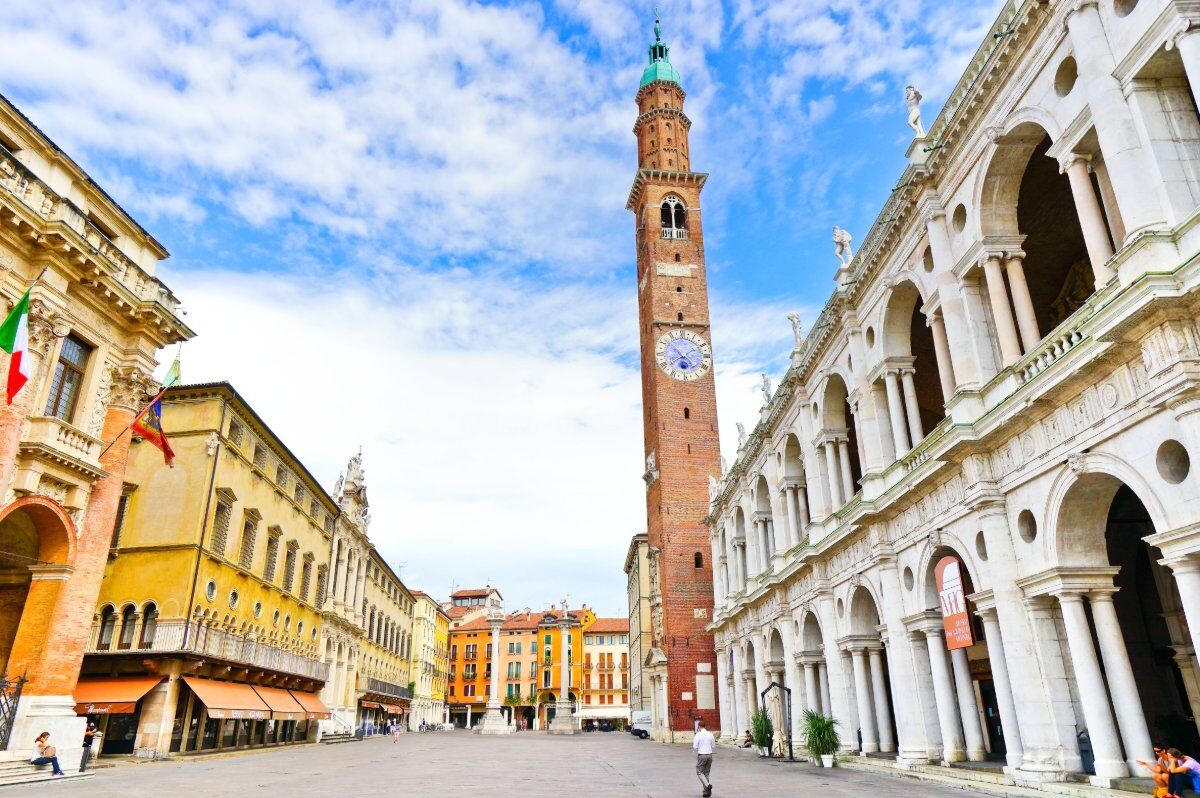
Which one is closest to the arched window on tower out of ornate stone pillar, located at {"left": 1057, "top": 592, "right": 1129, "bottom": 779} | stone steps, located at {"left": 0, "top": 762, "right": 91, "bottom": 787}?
ornate stone pillar, located at {"left": 1057, "top": 592, "right": 1129, "bottom": 779}

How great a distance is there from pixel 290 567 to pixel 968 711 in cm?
3282

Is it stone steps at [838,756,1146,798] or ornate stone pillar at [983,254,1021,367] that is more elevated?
ornate stone pillar at [983,254,1021,367]

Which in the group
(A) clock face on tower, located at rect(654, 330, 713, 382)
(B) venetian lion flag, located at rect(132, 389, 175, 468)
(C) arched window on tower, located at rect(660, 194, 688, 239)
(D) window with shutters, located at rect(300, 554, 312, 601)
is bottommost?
(D) window with shutters, located at rect(300, 554, 312, 601)

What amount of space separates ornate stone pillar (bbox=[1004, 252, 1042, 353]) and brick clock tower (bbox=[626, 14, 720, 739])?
1404 inches

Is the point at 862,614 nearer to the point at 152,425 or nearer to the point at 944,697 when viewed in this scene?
the point at 944,697

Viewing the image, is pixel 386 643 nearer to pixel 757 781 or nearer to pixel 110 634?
pixel 110 634

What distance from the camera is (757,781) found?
1742 centimetres

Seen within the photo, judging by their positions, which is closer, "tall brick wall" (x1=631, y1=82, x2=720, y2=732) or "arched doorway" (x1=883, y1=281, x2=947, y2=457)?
"arched doorway" (x1=883, y1=281, x2=947, y2=457)

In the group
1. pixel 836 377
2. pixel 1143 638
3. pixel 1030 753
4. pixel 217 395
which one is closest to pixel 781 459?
pixel 836 377

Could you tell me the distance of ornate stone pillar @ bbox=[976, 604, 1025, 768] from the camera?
14406mm

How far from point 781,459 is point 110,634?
25631 mm

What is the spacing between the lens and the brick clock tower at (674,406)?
155ft

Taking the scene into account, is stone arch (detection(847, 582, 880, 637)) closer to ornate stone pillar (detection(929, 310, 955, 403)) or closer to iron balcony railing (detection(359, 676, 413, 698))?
ornate stone pillar (detection(929, 310, 955, 403))

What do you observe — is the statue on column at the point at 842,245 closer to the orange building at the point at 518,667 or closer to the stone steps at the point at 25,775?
the stone steps at the point at 25,775
